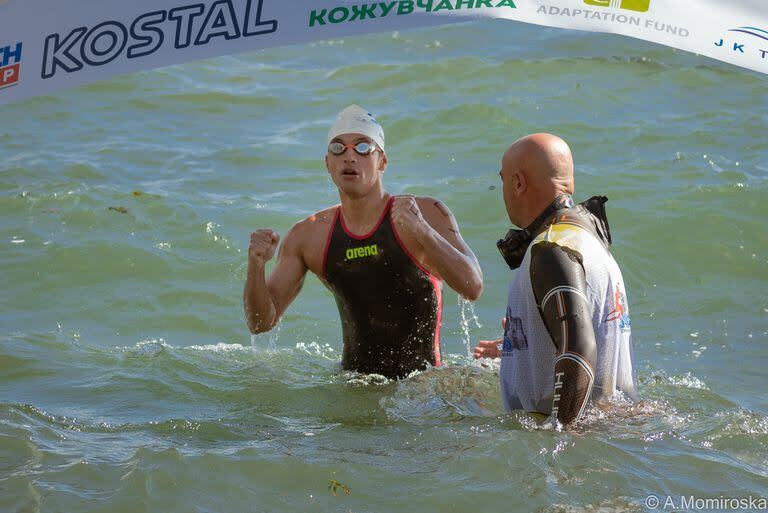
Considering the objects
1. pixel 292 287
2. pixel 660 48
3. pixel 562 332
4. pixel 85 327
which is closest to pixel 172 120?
pixel 85 327

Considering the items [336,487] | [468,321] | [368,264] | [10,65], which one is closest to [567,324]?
[336,487]

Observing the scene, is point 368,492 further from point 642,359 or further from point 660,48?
point 660,48

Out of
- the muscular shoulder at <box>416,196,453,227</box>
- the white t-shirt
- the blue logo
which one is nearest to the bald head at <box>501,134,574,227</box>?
the white t-shirt

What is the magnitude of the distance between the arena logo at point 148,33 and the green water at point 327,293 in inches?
82.9

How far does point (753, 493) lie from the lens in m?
4.88

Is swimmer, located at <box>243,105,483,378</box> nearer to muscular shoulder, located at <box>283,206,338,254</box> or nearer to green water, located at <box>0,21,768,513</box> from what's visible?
muscular shoulder, located at <box>283,206,338,254</box>

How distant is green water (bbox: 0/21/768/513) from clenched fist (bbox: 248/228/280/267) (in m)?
1.02

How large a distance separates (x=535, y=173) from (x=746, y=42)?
179cm

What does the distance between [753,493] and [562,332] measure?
117cm

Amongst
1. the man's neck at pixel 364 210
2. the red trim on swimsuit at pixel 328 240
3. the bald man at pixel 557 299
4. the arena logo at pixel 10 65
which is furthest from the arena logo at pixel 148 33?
the bald man at pixel 557 299

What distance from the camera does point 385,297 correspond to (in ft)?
22.6

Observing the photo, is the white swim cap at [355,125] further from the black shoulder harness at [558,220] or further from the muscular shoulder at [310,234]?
the black shoulder harness at [558,220]

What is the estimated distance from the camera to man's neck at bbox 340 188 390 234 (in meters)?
6.89

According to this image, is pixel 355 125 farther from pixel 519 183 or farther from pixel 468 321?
pixel 468 321
